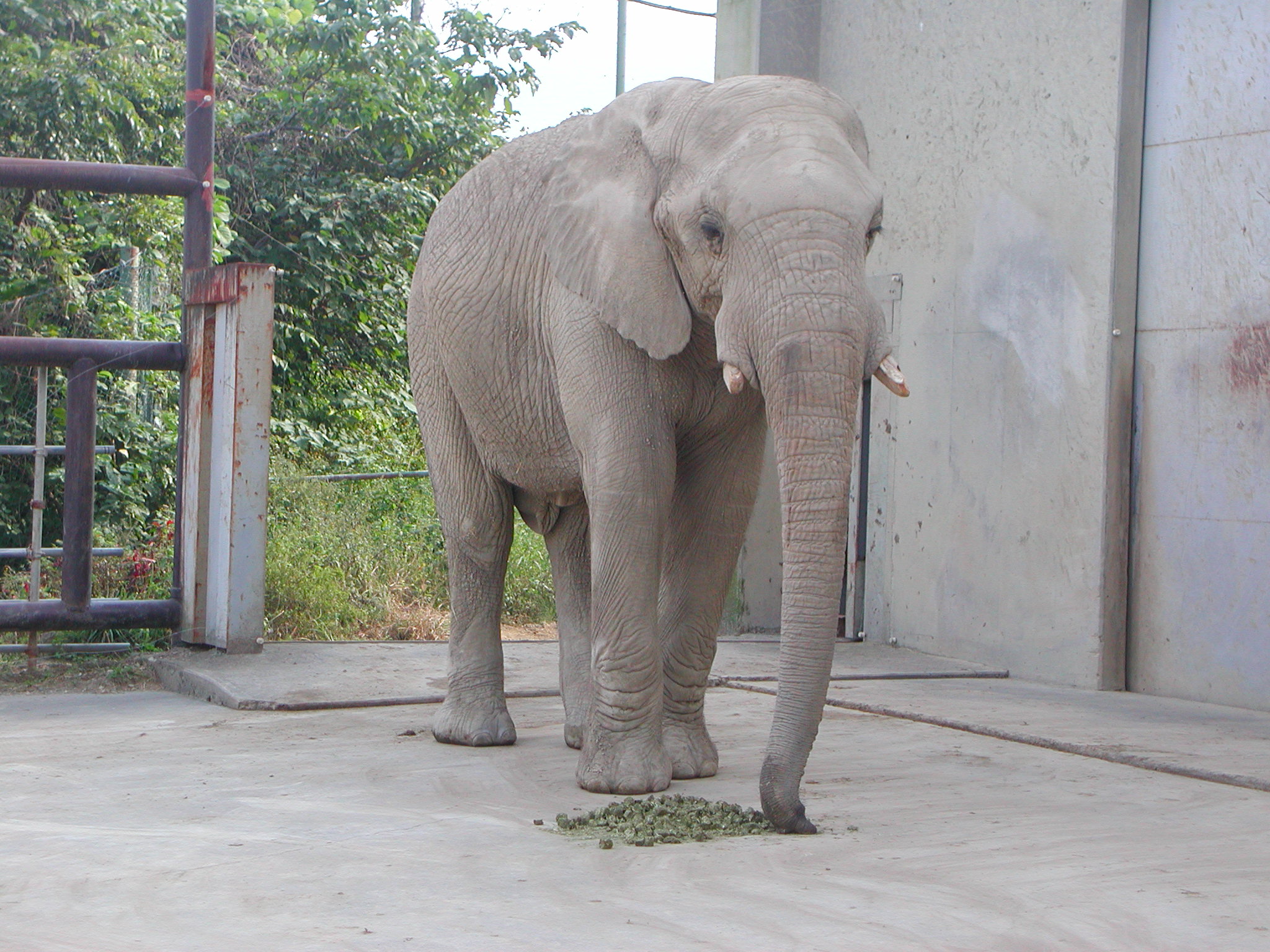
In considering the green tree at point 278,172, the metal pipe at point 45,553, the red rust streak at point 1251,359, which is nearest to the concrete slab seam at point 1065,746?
the red rust streak at point 1251,359

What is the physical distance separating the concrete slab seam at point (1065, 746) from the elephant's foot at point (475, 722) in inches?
46.5

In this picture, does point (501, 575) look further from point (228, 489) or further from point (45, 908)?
point (45, 908)

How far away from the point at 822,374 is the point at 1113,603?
4107mm

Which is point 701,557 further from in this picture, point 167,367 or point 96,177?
point 96,177

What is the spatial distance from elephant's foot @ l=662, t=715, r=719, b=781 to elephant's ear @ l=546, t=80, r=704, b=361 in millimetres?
1270

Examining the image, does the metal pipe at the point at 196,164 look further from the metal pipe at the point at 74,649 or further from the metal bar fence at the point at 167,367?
the metal pipe at the point at 74,649

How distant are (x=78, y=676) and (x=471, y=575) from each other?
2533 millimetres

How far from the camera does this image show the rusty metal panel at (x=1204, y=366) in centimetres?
714

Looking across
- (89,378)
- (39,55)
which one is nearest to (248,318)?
(89,378)

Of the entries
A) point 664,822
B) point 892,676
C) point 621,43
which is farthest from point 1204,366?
point 621,43

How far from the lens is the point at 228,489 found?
24.8ft

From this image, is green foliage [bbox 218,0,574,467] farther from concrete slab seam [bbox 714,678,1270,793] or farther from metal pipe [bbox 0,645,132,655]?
concrete slab seam [bbox 714,678,1270,793]

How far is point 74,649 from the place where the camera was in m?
7.72

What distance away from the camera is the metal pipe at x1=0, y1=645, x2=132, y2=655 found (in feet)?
24.7
